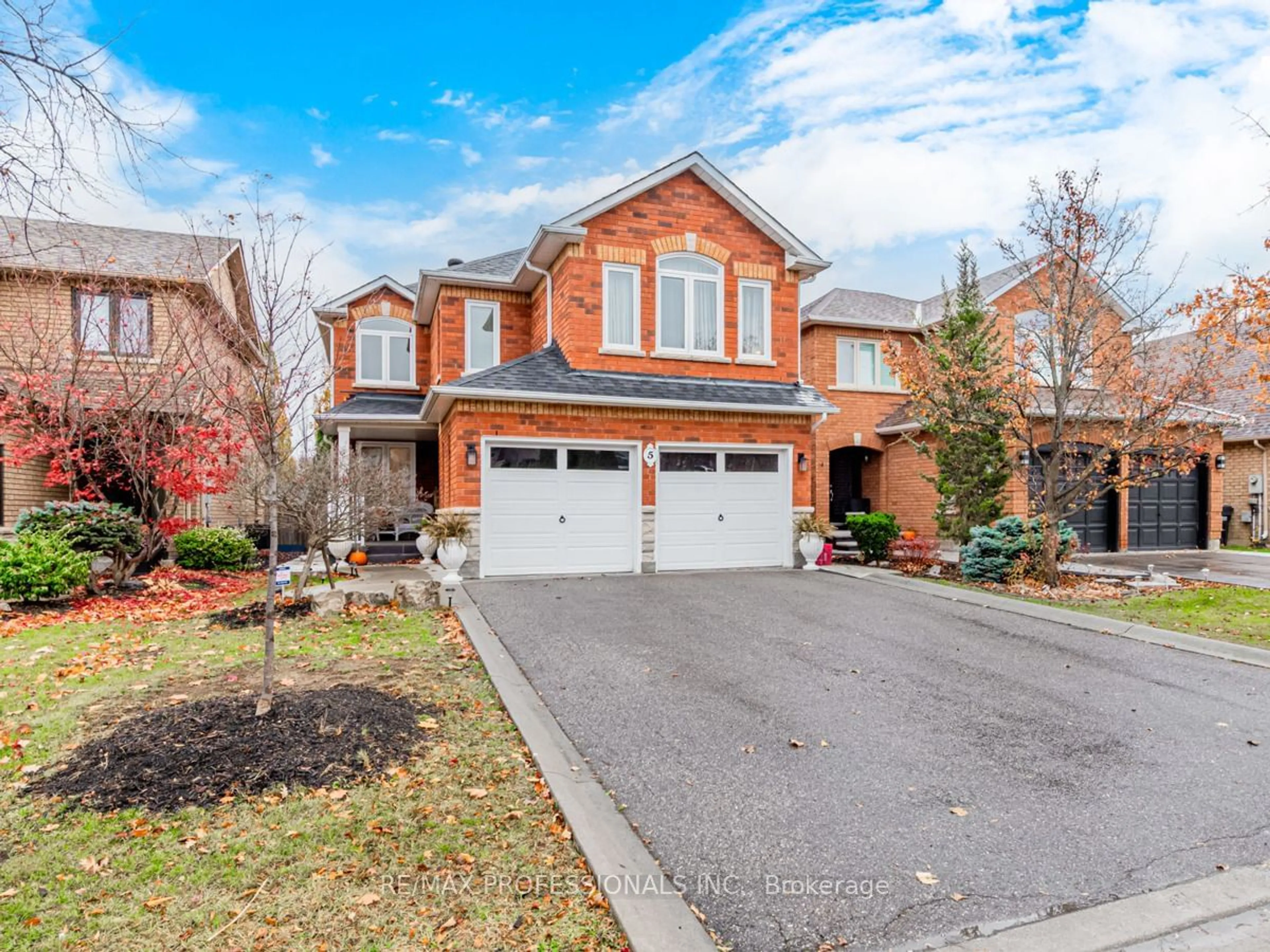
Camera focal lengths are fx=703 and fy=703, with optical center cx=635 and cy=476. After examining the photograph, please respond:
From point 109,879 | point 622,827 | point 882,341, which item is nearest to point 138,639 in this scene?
point 109,879

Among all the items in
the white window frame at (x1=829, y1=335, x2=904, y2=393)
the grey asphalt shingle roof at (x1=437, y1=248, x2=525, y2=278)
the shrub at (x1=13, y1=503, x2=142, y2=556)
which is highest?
the grey asphalt shingle roof at (x1=437, y1=248, x2=525, y2=278)

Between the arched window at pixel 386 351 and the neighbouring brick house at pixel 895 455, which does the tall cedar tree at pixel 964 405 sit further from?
the arched window at pixel 386 351

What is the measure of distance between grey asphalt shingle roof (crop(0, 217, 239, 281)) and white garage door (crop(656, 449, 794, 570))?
1001cm

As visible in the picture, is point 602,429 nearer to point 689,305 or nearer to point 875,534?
point 689,305

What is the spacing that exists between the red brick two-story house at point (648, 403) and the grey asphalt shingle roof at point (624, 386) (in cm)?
4

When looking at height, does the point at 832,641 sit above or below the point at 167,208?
below

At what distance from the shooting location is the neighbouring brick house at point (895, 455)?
17422mm

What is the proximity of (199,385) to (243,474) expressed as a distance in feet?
10.3

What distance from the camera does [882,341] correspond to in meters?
18.8

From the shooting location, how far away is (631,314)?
13.7 m

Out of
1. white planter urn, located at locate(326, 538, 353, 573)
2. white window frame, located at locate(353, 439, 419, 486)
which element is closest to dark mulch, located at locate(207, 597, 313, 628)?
white planter urn, located at locate(326, 538, 353, 573)

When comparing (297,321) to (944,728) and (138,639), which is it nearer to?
(138,639)

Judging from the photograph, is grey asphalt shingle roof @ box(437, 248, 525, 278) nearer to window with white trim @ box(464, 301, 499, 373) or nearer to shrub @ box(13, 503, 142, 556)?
window with white trim @ box(464, 301, 499, 373)

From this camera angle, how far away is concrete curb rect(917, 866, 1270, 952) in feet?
9.22
